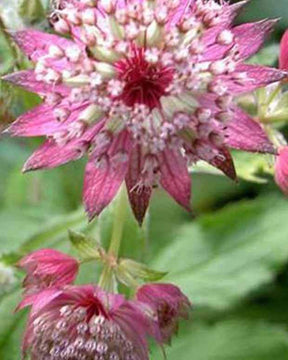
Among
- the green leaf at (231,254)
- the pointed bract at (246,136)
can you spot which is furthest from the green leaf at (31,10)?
the green leaf at (231,254)

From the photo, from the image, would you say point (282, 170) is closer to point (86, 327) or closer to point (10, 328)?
point (86, 327)

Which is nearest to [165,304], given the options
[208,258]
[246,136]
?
[246,136]

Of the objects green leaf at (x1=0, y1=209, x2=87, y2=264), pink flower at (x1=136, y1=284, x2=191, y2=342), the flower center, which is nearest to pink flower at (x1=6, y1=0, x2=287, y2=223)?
the flower center

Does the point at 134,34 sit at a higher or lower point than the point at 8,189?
higher

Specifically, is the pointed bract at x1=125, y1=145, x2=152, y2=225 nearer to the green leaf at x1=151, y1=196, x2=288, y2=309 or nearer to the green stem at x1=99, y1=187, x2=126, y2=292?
the green stem at x1=99, y1=187, x2=126, y2=292

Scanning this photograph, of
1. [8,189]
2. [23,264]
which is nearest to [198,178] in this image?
[8,189]

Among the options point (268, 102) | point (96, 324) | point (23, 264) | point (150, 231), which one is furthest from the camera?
point (150, 231)

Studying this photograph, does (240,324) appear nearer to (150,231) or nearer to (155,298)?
(150,231)
